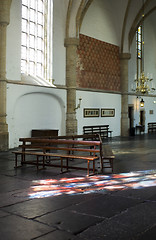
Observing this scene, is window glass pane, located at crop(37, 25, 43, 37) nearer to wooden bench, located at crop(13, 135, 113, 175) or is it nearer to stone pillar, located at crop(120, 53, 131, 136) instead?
stone pillar, located at crop(120, 53, 131, 136)

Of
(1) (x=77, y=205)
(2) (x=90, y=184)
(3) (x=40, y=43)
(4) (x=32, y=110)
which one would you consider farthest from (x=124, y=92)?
(1) (x=77, y=205)

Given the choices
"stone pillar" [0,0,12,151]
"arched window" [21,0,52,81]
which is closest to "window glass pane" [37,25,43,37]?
"arched window" [21,0,52,81]

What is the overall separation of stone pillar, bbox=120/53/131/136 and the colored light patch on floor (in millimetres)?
15007

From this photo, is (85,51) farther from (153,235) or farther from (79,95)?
(153,235)

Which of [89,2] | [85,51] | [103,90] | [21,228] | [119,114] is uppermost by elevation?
[89,2]

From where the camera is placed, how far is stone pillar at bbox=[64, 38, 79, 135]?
57.0 ft

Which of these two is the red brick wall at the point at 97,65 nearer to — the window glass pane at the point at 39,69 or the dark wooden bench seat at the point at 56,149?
the window glass pane at the point at 39,69

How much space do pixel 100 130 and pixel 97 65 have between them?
443cm

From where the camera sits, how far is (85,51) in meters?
18.8

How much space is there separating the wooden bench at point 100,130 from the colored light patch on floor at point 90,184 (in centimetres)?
1161

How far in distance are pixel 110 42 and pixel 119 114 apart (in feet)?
17.6

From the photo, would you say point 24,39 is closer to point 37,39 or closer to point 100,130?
point 37,39

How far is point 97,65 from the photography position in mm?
19969

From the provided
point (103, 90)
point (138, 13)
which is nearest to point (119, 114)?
point (103, 90)
